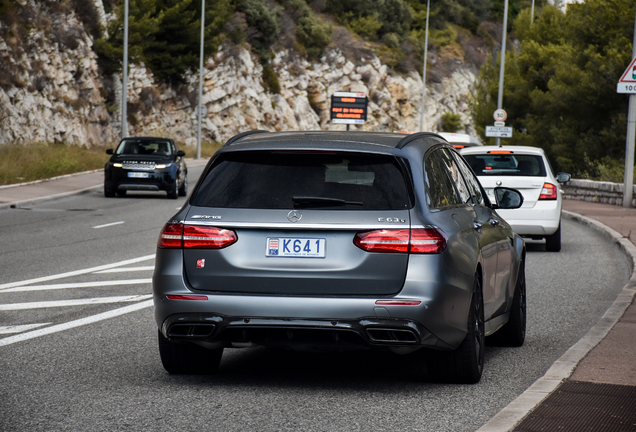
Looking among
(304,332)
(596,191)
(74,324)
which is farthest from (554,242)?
(596,191)

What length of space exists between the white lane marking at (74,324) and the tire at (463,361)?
129 inches

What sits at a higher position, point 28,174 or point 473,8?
point 473,8

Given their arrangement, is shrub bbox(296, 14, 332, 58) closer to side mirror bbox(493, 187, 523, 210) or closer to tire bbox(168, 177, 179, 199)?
tire bbox(168, 177, 179, 199)

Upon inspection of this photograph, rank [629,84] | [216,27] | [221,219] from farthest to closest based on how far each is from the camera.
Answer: [216,27] → [629,84] → [221,219]

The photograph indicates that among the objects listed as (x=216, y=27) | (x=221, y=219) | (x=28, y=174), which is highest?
(x=216, y=27)

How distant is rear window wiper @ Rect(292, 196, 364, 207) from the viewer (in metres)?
5.50

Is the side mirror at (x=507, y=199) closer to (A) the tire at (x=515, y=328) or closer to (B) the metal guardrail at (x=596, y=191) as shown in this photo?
(A) the tire at (x=515, y=328)

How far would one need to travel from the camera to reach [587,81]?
106 feet

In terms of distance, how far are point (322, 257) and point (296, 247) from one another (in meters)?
0.16

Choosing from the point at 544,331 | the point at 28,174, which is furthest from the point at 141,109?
the point at 544,331

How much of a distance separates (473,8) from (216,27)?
45574 mm

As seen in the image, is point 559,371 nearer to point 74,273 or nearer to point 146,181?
point 74,273

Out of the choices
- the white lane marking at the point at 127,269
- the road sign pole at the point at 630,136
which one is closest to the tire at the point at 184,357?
the white lane marking at the point at 127,269

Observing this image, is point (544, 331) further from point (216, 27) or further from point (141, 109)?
point (216, 27)
